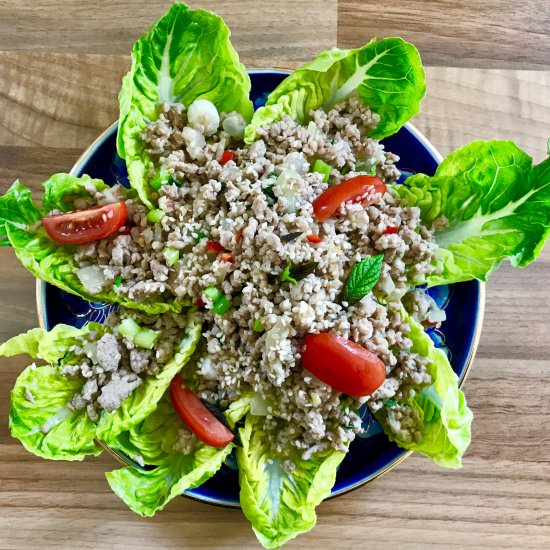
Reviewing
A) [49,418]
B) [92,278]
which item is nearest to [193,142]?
[92,278]

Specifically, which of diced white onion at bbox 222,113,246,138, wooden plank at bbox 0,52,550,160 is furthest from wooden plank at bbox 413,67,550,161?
diced white onion at bbox 222,113,246,138

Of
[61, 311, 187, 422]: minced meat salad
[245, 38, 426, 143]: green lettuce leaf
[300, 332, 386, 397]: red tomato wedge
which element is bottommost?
[61, 311, 187, 422]: minced meat salad

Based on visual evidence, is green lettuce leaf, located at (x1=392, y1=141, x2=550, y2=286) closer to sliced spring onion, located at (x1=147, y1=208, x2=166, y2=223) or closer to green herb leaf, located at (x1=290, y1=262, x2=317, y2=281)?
green herb leaf, located at (x1=290, y1=262, x2=317, y2=281)

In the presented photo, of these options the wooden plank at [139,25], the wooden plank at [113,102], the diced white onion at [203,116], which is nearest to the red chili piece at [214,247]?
the diced white onion at [203,116]

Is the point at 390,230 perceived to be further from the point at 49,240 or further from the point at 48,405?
the point at 48,405

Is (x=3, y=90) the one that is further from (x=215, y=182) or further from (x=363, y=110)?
(x=363, y=110)

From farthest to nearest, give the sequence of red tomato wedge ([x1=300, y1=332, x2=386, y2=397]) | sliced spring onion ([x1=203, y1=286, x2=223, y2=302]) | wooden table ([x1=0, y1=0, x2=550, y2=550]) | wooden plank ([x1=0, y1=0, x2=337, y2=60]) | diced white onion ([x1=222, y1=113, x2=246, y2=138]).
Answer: wooden plank ([x1=0, y1=0, x2=337, y2=60]) < wooden table ([x1=0, y1=0, x2=550, y2=550]) < diced white onion ([x1=222, y1=113, x2=246, y2=138]) < sliced spring onion ([x1=203, y1=286, x2=223, y2=302]) < red tomato wedge ([x1=300, y1=332, x2=386, y2=397])

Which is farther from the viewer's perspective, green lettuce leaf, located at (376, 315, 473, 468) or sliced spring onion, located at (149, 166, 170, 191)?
sliced spring onion, located at (149, 166, 170, 191)
